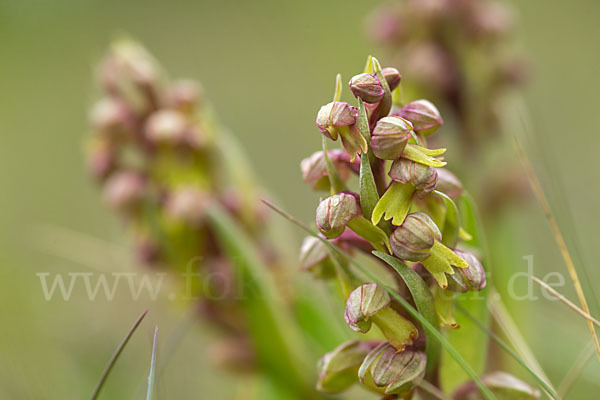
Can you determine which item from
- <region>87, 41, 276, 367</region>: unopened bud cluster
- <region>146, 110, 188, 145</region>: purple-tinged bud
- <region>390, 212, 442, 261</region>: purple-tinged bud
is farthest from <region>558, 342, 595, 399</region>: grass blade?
<region>146, 110, 188, 145</region>: purple-tinged bud

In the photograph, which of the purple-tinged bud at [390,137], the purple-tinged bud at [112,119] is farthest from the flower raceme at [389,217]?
the purple-tinged bud at [112,119]

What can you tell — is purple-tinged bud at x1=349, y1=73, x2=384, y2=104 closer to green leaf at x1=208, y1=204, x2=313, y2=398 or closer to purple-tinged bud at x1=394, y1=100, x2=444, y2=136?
purple-tinged bud at x1=394, y1=100, x2=444, y2=136

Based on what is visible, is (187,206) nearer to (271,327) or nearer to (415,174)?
A: (271,327)

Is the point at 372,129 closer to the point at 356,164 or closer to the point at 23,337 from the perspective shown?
the point at 356,164

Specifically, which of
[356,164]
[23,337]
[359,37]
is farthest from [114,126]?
[359,37]

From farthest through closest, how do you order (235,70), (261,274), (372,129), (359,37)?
(235,70)
(359,37)
(261,274)
(372,129)

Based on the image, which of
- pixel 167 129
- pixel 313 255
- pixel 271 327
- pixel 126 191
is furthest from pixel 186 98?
pixel 313 255

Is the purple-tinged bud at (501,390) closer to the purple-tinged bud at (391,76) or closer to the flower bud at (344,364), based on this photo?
the flower bud at (344,364)
